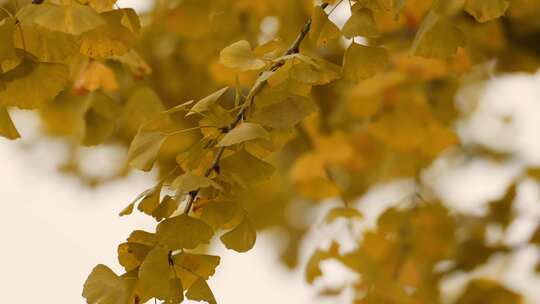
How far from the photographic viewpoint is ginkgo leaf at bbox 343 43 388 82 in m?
0.99

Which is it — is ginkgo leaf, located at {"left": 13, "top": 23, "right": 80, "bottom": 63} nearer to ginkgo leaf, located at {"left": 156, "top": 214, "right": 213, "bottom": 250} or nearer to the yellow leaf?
ginkgo leaf, located at {"left": 156, "top": 214, "right": 213, "bottom": 250}

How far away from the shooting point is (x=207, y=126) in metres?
0.91

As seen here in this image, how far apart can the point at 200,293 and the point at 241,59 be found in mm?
237

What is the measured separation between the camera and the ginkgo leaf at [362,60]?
99cm

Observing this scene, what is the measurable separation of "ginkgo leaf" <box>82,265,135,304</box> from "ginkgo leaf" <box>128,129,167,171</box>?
0.11 metres

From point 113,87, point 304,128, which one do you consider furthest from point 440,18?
point 304,128

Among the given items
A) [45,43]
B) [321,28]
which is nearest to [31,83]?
[45,43]

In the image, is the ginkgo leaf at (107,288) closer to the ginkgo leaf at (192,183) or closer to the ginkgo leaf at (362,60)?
the ginkgo leaf at (192,183)

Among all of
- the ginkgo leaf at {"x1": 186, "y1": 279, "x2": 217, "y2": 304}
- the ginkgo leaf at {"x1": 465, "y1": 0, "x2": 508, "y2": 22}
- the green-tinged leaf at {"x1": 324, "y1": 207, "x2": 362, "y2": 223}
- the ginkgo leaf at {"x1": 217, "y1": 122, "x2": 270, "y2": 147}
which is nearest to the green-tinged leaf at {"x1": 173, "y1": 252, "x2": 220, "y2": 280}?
the ginkgo leaf at {"x1": 186, "y1": 279, "x2": 217, "y2": 304}

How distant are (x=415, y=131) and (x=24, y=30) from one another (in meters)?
1.05

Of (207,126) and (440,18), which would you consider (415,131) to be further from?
(207,126)

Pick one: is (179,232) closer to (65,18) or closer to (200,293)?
(200,293)

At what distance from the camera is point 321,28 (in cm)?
96

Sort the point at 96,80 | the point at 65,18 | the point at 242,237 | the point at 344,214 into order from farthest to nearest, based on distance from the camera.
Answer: the point at 344,214, the point at 96,80, the point at 242,237, the point at 65,18
